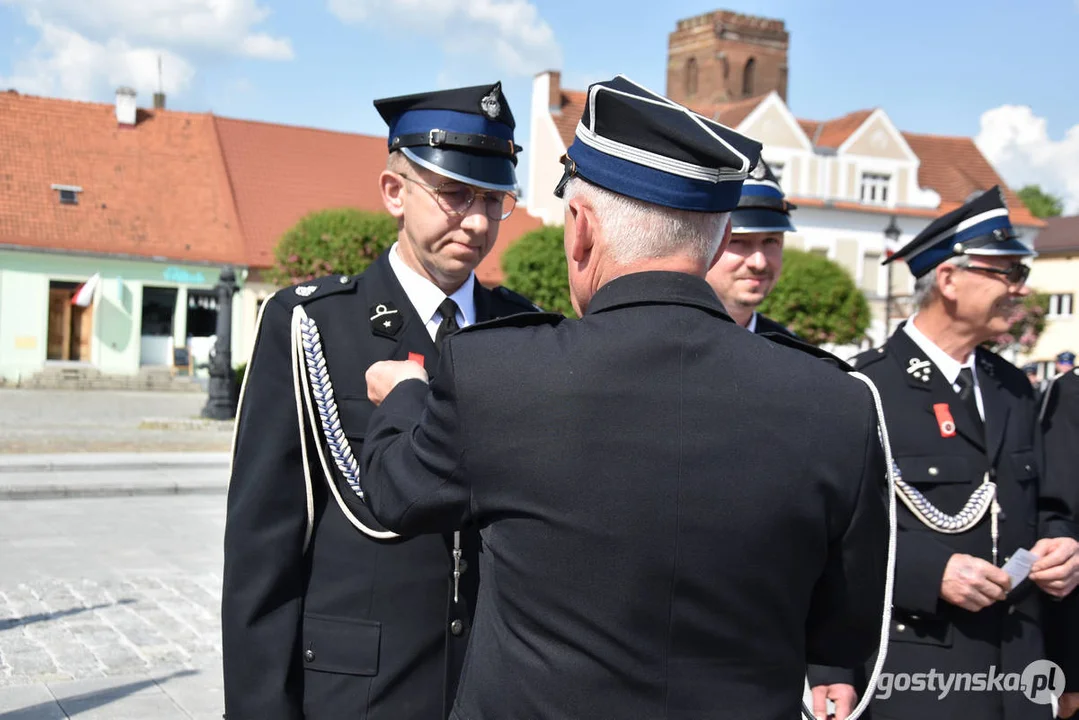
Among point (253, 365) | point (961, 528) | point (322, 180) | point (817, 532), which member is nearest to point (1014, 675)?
point (961, 528)

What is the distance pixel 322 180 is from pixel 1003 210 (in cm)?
3593

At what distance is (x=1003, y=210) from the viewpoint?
3.64 m

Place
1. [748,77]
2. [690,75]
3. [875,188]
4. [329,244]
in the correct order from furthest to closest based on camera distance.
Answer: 1. [690,75]
2. [748,77]
3. [875,188]
4. [329,244]

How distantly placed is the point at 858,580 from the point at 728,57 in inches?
2631

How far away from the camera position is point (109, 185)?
3428 cm

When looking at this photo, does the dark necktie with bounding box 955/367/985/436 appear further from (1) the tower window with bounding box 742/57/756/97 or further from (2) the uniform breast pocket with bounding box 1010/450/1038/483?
(1) the tower window with bounding box 742/57/756/97

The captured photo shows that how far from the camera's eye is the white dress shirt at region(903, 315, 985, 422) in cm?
357

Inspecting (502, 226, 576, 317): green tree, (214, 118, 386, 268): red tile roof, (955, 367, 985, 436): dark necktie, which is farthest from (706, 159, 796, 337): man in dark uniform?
(214, 118, 386, 268): red tile roof

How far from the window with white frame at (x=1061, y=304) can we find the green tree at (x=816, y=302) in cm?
2439

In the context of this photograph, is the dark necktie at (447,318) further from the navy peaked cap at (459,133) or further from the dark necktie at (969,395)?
the dark necktie at (969,395)

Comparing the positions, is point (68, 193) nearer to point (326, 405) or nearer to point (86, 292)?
point (86, 292)

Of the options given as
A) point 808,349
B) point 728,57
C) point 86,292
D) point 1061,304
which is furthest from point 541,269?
point 728,57

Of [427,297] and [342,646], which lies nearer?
[342,646]

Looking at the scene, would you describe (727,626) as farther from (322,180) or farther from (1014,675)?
(322,180)
